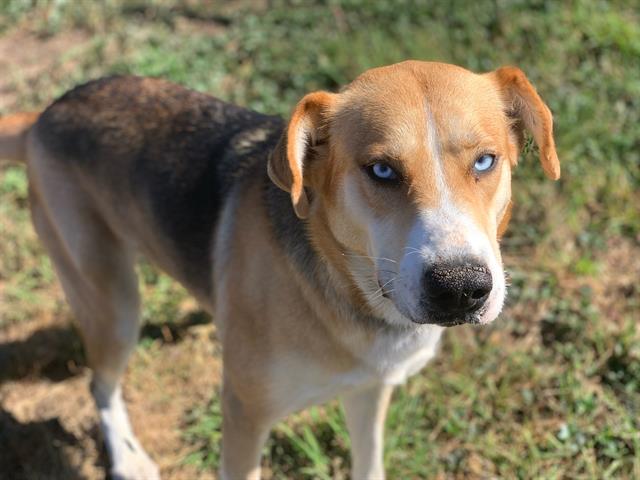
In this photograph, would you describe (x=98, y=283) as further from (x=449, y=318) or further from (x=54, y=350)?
(x=449, y=318)

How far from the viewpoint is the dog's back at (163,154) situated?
3.27 meters

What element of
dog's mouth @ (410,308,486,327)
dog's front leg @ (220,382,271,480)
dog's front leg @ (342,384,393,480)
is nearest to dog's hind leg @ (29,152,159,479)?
dog's front leg @ (220,382,271,480)

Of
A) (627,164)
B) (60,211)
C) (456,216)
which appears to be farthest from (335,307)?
(627,164)

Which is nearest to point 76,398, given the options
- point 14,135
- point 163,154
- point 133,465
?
point 133,465

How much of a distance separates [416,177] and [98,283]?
5.78ft

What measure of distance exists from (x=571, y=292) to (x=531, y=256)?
36 centimetres

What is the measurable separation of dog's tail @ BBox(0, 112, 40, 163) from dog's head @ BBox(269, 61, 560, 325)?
1.75 metres

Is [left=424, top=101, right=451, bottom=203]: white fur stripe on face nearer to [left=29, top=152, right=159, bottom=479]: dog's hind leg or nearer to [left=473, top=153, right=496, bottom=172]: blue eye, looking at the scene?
[left=473, top=153, right=496, bottom=172]: blue eye

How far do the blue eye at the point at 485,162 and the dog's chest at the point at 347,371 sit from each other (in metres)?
0.73

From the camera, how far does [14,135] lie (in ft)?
12.2

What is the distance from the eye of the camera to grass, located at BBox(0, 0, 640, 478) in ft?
12.3

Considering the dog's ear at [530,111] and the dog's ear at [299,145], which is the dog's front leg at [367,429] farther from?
the dog's ear at [530,111]

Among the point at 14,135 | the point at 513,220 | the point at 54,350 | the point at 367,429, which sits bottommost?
the point at 54,350

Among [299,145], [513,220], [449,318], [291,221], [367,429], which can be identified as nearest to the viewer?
[449,318]
